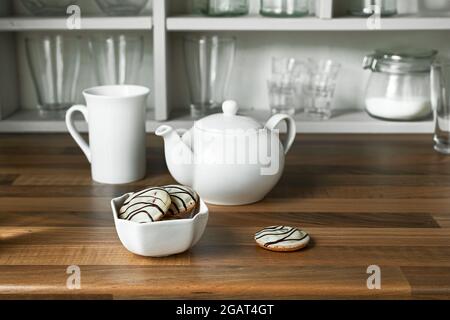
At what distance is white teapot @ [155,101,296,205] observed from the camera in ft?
3.97

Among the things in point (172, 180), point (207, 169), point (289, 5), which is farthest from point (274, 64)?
point (207, 169)

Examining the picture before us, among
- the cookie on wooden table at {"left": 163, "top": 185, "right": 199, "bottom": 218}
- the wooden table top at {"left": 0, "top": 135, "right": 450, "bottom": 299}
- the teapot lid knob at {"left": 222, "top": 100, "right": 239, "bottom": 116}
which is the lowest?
the wooden table top at {"left": 0, "top": 135, "right": 450, "bottom": 299}

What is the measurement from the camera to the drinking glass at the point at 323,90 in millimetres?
1784

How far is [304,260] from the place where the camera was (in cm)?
103

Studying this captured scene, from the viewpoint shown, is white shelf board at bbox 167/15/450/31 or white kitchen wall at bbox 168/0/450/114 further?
white kitchen wall at bbox 168/0/450/114

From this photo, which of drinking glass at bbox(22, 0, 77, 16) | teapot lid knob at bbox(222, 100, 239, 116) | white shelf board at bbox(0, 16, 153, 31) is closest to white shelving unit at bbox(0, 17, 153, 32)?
white shelf board at bbox(0, 16, 153, 31)

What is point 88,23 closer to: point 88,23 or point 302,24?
point 88,23

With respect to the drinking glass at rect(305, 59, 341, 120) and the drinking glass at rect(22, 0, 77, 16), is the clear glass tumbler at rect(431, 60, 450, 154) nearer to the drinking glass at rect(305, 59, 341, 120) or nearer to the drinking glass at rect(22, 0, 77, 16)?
the drinking glass at rect(305, 59, 341, 120)

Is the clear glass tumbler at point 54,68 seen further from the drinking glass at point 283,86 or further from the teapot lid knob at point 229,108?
the teapot lid knob at point 229,108

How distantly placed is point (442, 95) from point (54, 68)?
0.89 metres

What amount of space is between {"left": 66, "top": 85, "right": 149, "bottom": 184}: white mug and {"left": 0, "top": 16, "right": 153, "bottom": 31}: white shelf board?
0.98 feet

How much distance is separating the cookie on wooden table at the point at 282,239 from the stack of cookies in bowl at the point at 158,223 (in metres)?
0.09

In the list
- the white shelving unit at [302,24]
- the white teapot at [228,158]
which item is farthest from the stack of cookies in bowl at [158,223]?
the white shelving unit at [302,24]

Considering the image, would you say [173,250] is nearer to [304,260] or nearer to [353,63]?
[304,260]
